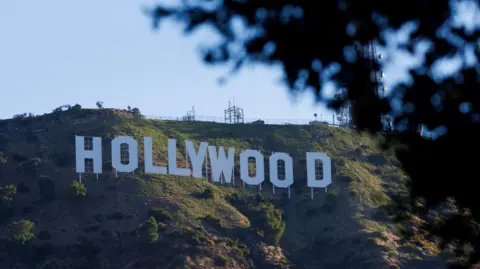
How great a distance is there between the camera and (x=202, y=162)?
261 feet

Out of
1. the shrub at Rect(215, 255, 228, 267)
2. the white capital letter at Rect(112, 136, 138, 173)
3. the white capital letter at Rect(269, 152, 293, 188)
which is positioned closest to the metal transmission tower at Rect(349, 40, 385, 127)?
the shrub at Rect(215, 255, 228, 267)

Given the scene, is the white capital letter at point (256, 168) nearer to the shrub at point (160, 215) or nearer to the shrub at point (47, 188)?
the shrub at point (160, 215)

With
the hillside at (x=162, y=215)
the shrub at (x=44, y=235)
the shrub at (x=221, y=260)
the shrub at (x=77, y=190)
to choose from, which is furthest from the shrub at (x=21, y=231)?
the shrub at (x=221, y=260)

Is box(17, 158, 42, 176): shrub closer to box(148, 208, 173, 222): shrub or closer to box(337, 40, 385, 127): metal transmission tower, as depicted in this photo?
box(148, 208, 173, 222): shrub

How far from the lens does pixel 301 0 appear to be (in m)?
8.62

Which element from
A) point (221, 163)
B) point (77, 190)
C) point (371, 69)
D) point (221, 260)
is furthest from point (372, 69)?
point (221, 163)

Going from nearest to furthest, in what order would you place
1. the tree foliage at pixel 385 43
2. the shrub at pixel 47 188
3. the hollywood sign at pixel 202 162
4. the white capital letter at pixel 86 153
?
1. the tree foliage at pixel 385 43
2. the white capital letter at pixel 86 153
3. the hollywood sign at pixel 202 162
4. the shrub at pixel 47 188

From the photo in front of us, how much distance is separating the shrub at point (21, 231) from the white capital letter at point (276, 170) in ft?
77.8

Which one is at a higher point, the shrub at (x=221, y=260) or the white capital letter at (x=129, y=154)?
the white capital letter at (x=129, y=154)

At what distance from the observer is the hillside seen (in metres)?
71.1

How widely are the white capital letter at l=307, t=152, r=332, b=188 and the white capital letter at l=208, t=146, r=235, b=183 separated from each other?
7869mm

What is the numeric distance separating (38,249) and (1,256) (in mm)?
2944

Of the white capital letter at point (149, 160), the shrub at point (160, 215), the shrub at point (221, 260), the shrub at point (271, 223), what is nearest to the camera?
the shrub at point (221, 260)

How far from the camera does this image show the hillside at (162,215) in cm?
7106
